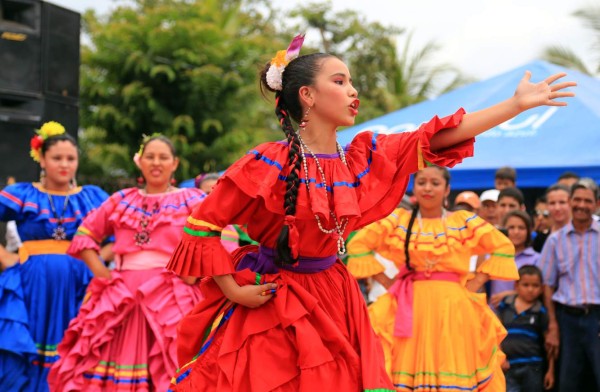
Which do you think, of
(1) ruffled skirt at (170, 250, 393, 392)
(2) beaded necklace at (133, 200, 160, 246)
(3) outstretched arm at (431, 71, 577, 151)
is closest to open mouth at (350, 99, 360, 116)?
(3) outstretched arm at (431, 71, 577, 151)

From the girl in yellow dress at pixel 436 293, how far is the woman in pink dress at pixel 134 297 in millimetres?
1239

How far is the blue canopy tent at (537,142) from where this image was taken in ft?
36.2

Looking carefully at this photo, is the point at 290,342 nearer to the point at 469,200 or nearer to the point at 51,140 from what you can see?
the point at 51,140

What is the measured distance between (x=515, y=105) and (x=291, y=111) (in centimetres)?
96

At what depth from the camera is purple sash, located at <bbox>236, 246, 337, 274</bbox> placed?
11.7 feet

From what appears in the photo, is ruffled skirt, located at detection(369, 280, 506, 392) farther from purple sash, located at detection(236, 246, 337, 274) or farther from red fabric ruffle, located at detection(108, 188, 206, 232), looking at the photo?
purple sash, located at detection(236, 246, 337, 274)

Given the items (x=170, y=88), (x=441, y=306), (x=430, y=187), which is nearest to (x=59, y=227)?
(x=430, y=187)

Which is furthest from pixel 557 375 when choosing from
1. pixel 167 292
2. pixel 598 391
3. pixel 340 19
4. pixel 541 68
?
pixel 340 19

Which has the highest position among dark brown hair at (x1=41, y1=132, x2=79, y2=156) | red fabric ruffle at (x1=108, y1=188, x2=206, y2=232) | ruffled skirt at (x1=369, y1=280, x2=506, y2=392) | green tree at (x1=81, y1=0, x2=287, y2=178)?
green tree at (x1=81, y1=0, x2=287, y2=178)

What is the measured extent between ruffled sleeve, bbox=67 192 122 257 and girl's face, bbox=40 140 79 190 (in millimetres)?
723

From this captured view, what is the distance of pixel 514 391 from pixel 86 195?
361cm

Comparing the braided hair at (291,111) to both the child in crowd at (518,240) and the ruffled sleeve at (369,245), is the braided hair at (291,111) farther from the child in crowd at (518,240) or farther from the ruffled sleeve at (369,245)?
the child in crowd at (518,240)

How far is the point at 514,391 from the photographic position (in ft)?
21.5

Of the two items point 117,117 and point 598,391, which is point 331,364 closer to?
point 598,391
